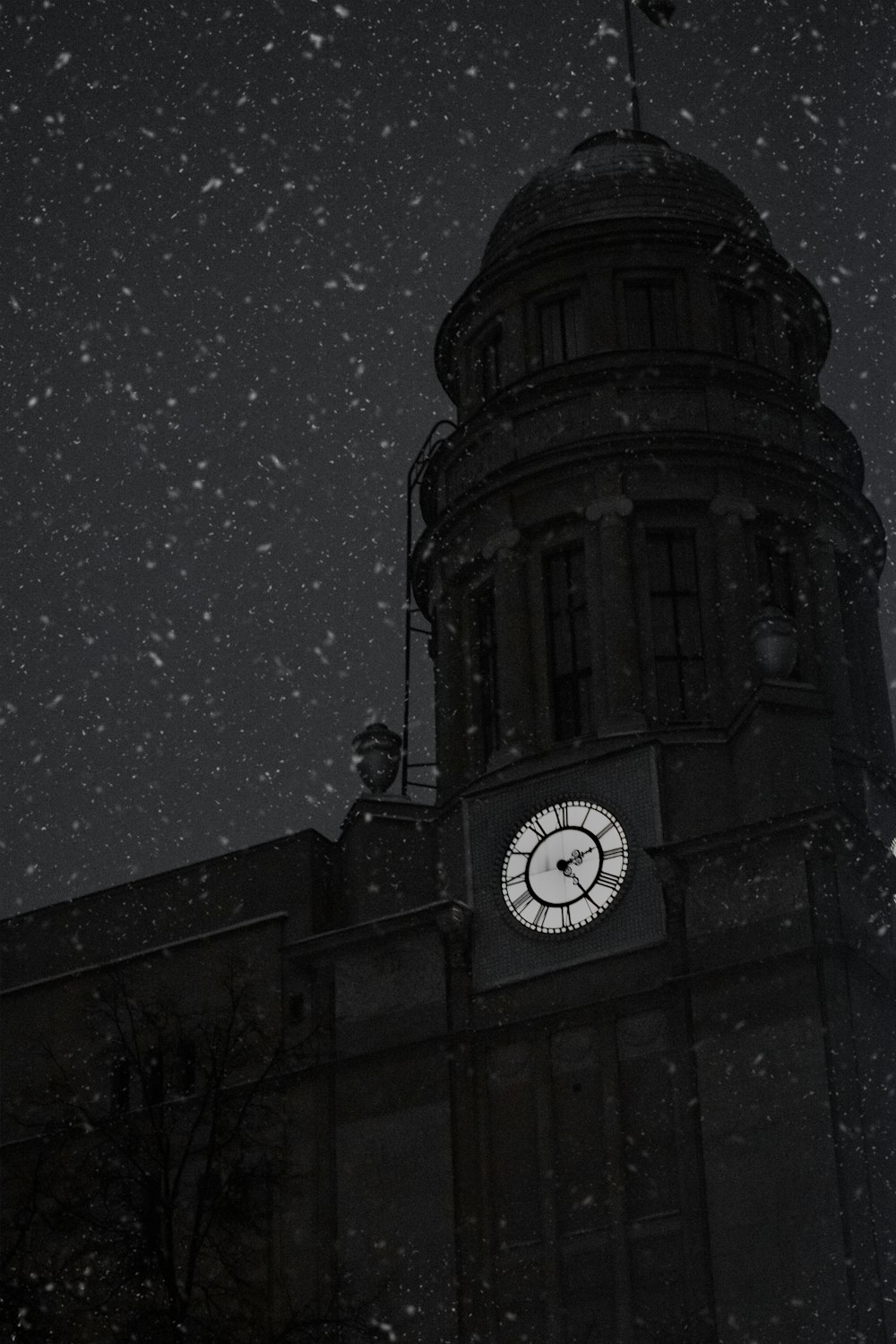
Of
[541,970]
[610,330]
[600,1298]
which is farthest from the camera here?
[610,330]

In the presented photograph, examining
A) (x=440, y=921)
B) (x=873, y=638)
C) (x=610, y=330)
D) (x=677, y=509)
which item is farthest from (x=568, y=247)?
(x=440, y=921)

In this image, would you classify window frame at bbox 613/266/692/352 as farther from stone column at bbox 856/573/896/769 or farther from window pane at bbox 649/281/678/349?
stone column at bbox 856/573/896/769

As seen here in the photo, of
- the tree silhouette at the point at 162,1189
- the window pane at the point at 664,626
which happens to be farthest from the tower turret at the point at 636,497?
the tree silhouette at the point at 162,1189

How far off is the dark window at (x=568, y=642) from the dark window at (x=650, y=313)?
17.0 ft

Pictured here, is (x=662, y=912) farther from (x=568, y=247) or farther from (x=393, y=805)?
(x=568, y=247)

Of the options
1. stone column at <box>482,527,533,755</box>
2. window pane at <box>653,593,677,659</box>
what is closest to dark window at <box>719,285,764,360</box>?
window pane at <box>653,593,677,659</box>

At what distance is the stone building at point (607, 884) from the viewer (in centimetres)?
4038

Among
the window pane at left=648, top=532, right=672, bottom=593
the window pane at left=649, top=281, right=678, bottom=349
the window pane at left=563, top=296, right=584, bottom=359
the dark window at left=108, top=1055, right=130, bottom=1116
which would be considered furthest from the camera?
the window pane at left=563, top=296, right=584, bottom=359

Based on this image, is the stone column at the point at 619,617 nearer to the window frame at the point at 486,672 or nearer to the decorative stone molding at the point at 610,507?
the decorative stone molding at the point at 610,507

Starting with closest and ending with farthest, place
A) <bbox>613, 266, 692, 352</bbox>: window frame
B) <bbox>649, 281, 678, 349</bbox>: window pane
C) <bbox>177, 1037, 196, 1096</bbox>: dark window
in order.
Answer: <bbox>177, 1037, 196, 1096</bbox>: dark window → <bbox>613, 266, 692, 352</bbox>: window frame → <bbox>649, 281, 678, 349</bbox>: window pane

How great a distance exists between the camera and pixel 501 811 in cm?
4588

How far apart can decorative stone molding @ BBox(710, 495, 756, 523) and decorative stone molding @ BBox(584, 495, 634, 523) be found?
1624mm

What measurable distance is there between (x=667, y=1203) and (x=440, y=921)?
256 inches

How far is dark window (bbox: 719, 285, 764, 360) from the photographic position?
5194cm
